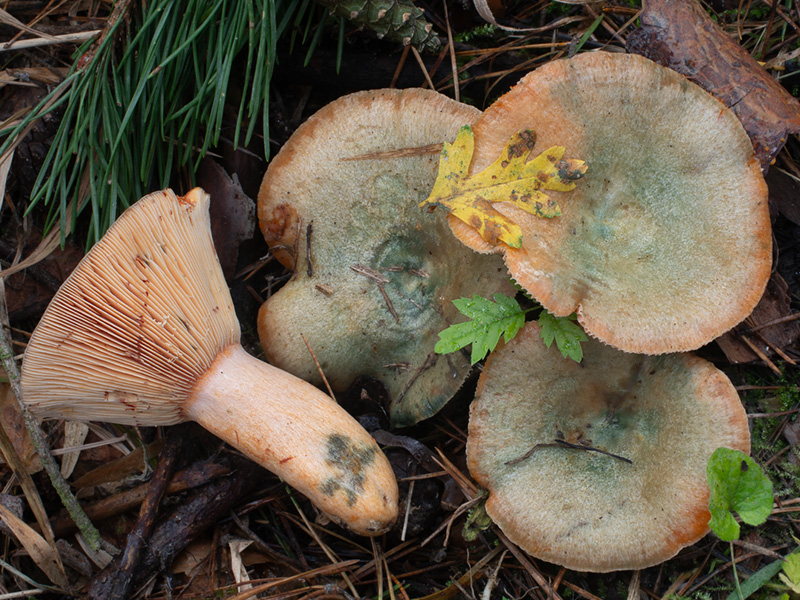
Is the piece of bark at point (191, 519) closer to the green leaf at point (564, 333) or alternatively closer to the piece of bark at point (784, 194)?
the green leaf at point (564, 333)

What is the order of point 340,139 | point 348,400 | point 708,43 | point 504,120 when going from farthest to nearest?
point 348,400 → point 340,139 → point 708,43 → point 504,120

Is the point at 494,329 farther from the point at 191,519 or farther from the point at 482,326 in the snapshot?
the point at 191,519

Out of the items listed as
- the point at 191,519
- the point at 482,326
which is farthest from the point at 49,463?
the point at 482,326

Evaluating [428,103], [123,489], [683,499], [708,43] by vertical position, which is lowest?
[123,489]

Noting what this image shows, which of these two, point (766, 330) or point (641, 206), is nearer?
point (641, 206)

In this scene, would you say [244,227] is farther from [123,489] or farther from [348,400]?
[123,489]

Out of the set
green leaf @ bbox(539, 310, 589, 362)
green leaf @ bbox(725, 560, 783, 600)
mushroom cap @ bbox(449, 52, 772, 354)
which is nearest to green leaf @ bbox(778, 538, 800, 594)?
green leaf @ bbox(725, 560, 783, 600)

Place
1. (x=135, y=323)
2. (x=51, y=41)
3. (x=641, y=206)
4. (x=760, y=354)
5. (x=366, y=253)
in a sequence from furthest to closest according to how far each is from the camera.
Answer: (x=366, y=253) → (x=51, y=41) → (x=760, y=354) → (x=641, y=206) → (x=135, y=323)

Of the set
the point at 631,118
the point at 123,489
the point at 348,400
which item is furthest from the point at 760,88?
the point at 123,489
